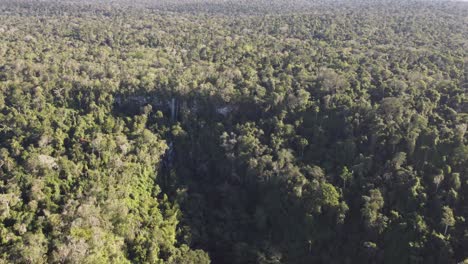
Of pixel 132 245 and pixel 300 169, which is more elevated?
pixel 300 169

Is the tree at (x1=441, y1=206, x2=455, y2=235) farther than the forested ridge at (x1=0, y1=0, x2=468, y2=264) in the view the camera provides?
No

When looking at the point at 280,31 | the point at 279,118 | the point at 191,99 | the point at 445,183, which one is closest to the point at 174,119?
the point at 191,99

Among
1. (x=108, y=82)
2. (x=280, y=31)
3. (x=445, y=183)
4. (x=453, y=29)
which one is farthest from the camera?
(x=280, y=31)

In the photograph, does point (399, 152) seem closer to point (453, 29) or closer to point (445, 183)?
point (445, 183)

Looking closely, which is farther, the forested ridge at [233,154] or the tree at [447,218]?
the forested ridge at [233,154]

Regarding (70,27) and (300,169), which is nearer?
(300,169)

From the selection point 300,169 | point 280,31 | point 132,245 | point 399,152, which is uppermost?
point 280,31

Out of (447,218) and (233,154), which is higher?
(447,218)

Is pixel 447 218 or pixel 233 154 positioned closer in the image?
pixel 447 218
